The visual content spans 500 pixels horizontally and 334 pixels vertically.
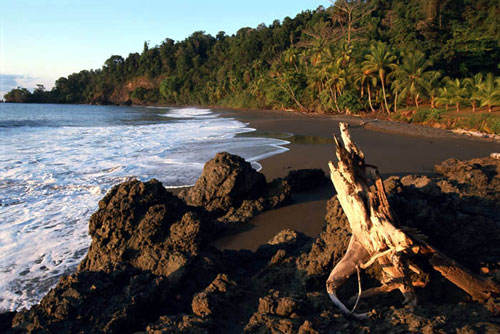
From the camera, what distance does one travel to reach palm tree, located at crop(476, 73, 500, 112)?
17.8 m

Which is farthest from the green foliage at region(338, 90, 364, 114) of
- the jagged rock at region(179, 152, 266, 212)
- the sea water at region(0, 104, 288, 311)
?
the jagged rock at region(179, 152, 266, 212)

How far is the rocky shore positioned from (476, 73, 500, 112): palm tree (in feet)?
52.3

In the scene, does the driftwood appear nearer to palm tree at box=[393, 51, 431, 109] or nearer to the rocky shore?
the rocky shore

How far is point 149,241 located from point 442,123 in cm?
1977

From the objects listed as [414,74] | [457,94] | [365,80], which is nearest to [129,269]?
[457,94]

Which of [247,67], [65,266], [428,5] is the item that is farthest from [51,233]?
[247,67]

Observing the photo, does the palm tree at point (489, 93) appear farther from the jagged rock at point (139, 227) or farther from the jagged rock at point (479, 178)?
the jagged rock at point (139, 227)

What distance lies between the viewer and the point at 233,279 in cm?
344

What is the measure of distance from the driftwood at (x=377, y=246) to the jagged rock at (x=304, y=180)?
429cm

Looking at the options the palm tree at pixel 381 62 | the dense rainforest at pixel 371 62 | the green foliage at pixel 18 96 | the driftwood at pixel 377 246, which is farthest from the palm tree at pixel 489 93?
the green foliage at pixel 18 96

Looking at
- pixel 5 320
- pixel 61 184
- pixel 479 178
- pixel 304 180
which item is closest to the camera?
pixel 5 320

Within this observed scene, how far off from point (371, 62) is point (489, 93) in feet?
31.7

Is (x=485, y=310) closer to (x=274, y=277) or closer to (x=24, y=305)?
(x=274, y=277)

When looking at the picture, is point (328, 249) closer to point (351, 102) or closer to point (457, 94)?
point (457, 94)
